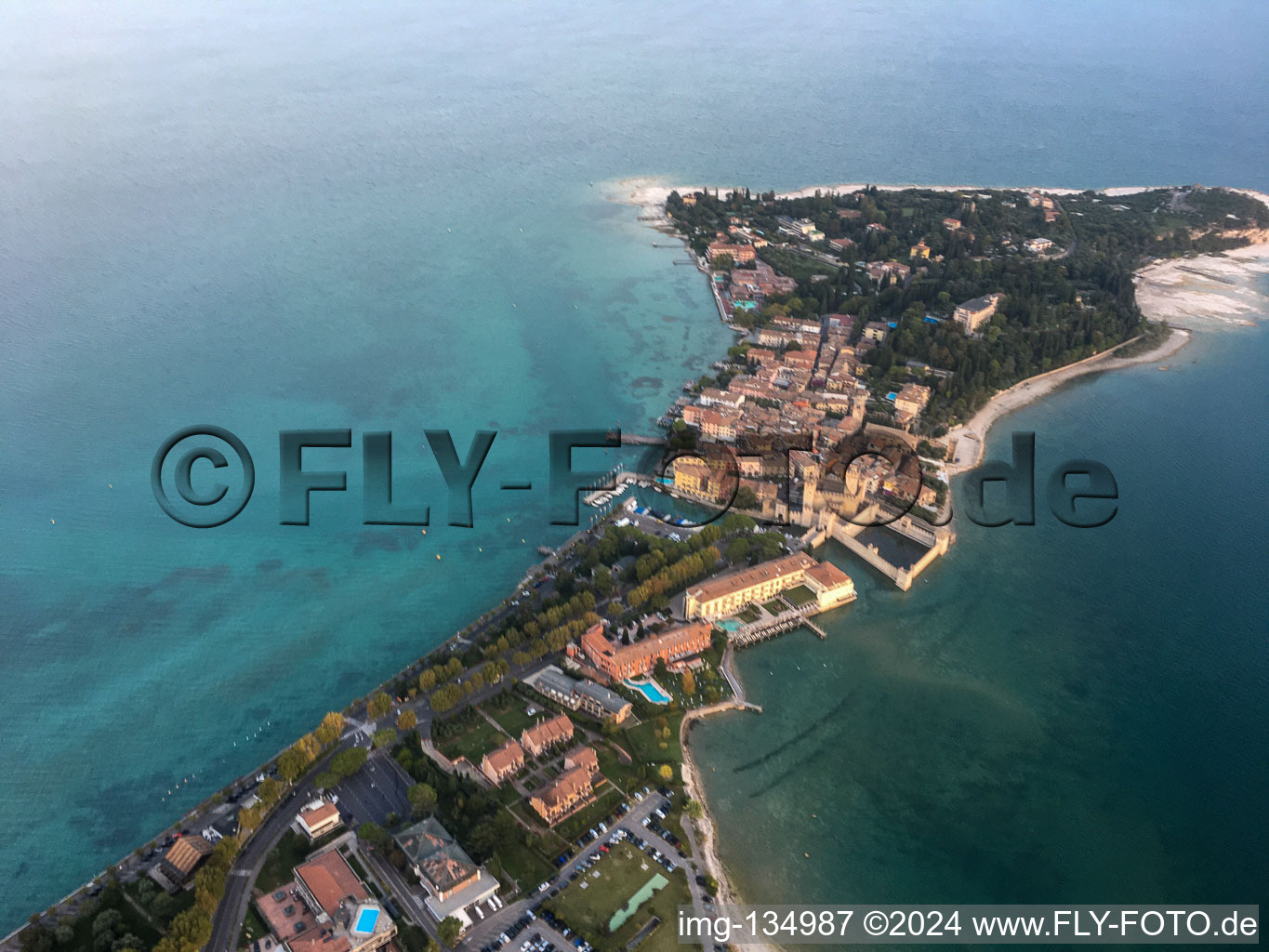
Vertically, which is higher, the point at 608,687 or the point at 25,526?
the point at 25,526

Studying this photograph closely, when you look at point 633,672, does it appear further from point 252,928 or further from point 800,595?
point 252,928

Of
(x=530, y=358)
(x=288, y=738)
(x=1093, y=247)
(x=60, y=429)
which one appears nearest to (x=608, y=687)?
(x=288, y=738)

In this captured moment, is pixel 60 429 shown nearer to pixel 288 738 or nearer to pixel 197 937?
pixel 288 738

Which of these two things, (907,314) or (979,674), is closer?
(979,674)

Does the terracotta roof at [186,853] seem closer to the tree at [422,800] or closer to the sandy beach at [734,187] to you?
the tree at [422,800]

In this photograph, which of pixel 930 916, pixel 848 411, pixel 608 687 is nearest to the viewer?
pixel 930 916

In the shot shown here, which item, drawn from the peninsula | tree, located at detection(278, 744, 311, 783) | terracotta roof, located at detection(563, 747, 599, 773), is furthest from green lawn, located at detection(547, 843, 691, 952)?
tree, located at detection(278, 744, 311, 783)
